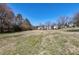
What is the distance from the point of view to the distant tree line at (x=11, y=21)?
2811mm

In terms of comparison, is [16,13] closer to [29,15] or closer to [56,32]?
[29,15]

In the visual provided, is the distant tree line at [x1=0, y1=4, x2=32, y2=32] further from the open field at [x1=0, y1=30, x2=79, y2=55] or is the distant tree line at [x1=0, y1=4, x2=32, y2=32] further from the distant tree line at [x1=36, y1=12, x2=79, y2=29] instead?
the distant tree line at [x1=36, y1=12, x2=79, y2=29]

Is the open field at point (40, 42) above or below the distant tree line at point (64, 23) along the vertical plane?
below

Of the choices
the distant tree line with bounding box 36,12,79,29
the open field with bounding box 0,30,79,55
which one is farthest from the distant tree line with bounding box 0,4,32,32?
A: the distant tree line with bounding box 36,12,79,29

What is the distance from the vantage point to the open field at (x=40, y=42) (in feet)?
9.09

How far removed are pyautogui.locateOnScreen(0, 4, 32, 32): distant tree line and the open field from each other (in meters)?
A: 0.08

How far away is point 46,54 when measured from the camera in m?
2.76

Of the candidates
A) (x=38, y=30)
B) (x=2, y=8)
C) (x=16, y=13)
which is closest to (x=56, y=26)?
(x=38, y=30)

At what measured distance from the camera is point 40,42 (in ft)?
9.28

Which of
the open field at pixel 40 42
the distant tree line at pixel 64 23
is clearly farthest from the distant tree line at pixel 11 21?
the distant tree line at pixel 64 23

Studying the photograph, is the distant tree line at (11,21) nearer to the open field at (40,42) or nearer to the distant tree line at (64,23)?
the open field at (40,42)

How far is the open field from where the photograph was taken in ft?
9.09

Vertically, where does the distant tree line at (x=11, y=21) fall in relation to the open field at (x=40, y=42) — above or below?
above

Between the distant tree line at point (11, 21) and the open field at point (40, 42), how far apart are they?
0.25 feet
